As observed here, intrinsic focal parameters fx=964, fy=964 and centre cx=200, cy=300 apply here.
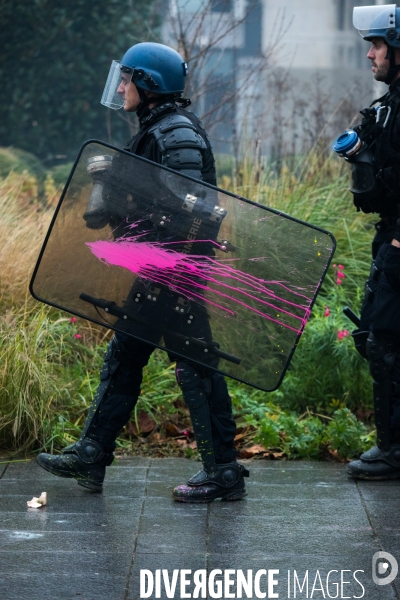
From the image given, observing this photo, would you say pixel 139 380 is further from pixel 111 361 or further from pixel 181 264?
pixel 181 264

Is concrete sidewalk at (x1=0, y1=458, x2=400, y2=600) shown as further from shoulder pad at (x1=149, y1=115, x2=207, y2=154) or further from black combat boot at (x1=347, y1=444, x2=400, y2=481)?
shoulder pad at (x1=149, y1=115, x2=207, y2=154)

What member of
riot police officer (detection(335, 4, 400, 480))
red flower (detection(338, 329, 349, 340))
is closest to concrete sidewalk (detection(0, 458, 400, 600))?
riot police officer (detection(335, 4, 400, 480))

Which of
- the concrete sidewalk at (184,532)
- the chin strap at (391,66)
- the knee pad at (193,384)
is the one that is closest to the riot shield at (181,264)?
the knee pad at (193,384)

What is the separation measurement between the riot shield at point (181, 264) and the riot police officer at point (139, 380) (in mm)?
232

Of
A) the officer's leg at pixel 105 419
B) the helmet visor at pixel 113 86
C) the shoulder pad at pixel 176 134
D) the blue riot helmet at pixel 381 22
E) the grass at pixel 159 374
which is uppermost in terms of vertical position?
the blue riot helmet at pixel 381 22

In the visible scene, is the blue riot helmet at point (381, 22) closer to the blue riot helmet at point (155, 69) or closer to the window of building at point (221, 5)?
the blue riot helmet at point (155, 69)

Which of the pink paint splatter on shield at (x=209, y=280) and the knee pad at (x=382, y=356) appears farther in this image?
the knee pad at (x=382, y=356)

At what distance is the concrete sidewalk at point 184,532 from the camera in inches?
124

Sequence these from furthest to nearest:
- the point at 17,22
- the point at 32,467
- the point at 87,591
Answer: the point at 17,22 → the point at 32,467 → the point at 87,591

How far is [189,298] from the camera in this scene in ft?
12.6

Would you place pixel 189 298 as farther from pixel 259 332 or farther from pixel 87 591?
pixel 87 591

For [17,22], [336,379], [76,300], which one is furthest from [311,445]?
[17,22]

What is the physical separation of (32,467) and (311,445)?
1423mm

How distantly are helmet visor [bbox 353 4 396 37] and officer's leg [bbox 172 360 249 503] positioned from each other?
1758 millimetres
